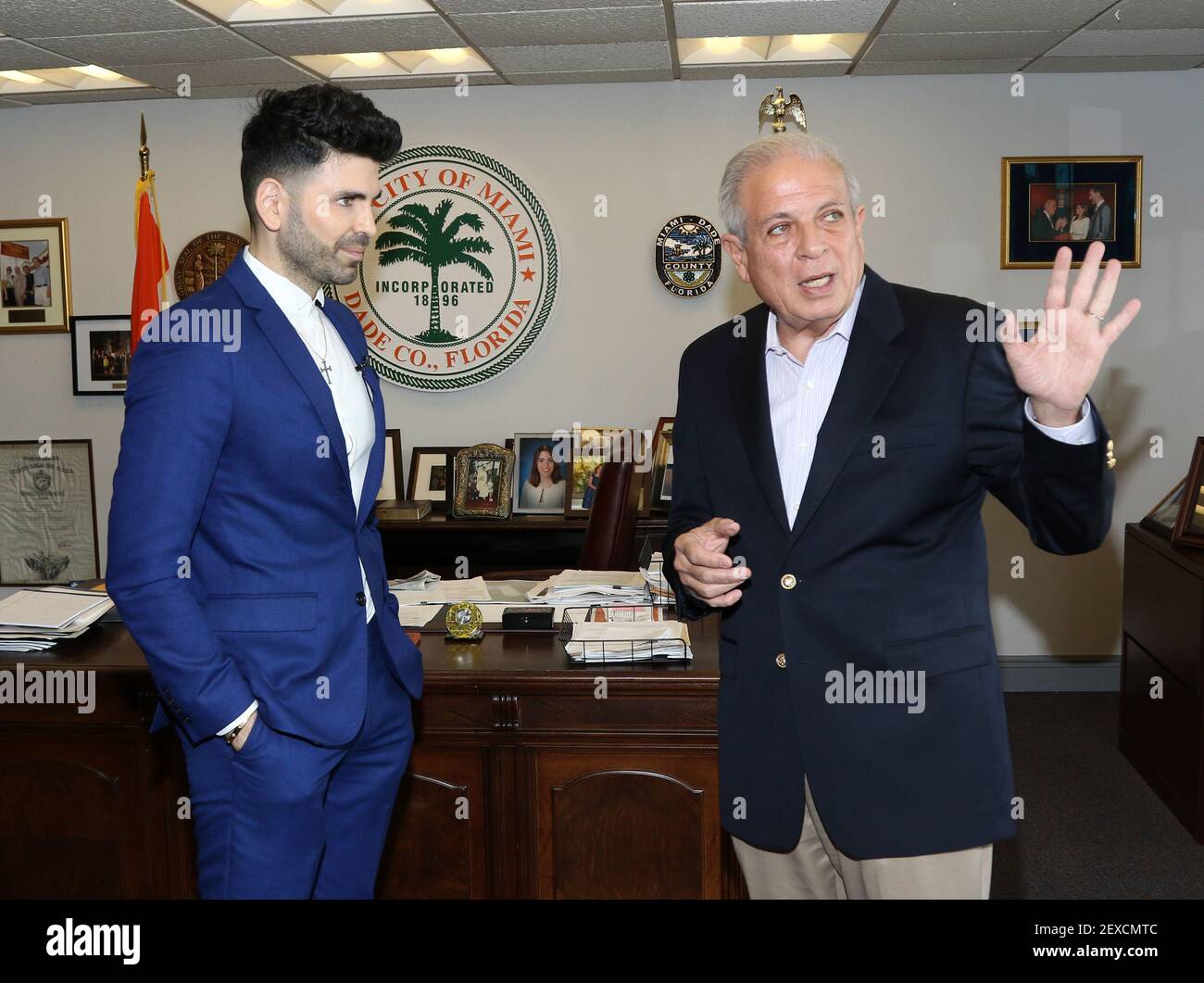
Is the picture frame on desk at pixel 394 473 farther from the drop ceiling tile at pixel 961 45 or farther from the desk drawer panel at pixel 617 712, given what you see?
the desk drawer panel at pixel 617 712

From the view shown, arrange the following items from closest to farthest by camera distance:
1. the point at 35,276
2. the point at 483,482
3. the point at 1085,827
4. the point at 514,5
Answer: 1. the point at 1085,827
2. the point at 514,5
3. the point at 483,482
4. the point at 35,276

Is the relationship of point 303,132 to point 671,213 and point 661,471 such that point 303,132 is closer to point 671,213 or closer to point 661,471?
point 661,471

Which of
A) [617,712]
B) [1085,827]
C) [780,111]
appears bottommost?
[1085,827]

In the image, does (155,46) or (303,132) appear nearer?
(303,132)

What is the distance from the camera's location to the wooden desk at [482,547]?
211 inches

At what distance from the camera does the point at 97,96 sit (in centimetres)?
557

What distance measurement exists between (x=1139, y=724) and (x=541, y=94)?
3960 millimetres

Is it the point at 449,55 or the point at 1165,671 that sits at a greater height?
the point at 449,55

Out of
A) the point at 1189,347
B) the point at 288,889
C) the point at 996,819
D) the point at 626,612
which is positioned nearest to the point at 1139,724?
the point at 1189,347

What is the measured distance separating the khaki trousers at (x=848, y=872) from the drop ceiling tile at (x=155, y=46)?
3.96 meters

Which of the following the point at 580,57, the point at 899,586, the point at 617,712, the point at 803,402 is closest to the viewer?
the point at 899,586

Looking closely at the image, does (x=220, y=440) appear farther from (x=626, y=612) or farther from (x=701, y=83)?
(x=701, y=83)

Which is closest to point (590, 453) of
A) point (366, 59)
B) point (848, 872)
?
point (366, 59)

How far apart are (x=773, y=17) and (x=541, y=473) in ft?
7.63
